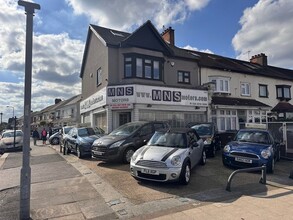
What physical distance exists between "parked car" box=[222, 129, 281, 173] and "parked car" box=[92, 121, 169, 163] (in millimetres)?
3666

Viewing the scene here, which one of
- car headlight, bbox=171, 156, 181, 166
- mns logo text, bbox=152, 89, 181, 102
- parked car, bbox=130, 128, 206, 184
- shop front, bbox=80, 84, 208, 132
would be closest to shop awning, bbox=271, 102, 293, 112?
shop front, bbox=80, 84, 208, 132

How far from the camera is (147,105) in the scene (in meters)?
17.6

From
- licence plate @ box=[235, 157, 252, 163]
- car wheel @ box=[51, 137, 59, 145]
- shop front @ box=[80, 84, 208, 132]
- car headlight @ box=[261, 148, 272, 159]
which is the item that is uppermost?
shop front @ box=[80, 84, 208, 132]

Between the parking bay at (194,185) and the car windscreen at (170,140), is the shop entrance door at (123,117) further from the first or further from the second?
the car windscreen at (170,140)

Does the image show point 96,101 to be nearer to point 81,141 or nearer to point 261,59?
point 81,141

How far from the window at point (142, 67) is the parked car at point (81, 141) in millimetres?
5702

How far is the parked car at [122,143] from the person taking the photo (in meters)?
10.6

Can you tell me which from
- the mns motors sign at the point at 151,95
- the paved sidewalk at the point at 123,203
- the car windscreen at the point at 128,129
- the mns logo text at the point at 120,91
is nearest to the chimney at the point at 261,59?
the mns motors sign at the point at 151,95

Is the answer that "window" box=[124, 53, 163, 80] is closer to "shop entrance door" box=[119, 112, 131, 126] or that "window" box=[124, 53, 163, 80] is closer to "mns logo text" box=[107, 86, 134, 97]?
"mns logo text" box=[107, 86, 134, 97]

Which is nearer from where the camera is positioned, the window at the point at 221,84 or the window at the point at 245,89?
the window at the point at 221,84

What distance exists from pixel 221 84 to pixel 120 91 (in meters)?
11.5

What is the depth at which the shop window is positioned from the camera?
23.9 meters

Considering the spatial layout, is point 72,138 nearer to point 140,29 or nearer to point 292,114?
point 140,29

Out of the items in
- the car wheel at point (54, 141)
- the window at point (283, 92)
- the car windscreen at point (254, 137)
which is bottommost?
the car wheel at point (54, 141)
